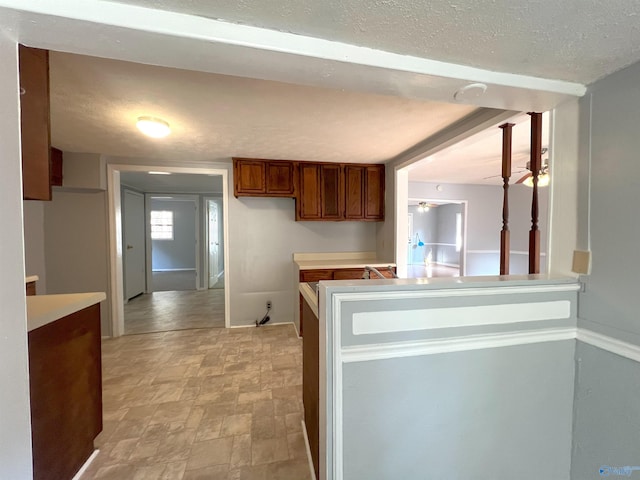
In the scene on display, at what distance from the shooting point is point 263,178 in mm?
3322

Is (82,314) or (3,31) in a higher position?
(3,31)

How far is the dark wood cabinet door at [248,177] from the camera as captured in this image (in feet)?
10.7

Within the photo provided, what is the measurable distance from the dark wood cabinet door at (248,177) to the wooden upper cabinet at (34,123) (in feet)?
7.38

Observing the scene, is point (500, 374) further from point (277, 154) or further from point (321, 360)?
point (277, 154)

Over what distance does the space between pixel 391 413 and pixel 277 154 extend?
2772mm

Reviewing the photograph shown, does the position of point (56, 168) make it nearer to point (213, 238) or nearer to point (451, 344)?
point (213, 238)

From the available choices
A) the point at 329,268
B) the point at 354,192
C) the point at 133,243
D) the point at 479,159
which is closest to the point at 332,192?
the point at 354,192

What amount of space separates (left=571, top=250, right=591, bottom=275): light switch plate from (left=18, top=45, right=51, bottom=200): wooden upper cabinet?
2.27 meters

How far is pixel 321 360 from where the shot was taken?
107 centimetres

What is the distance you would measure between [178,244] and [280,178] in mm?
6637

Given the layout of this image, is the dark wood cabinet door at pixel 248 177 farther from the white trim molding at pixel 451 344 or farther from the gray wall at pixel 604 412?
the gray wall at pixel 604 412

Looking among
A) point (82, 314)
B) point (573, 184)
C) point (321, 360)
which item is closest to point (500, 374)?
point (321, 360)

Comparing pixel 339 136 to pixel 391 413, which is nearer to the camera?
pixel 391 413

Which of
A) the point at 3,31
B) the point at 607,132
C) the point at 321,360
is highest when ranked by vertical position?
the point at 3,31
